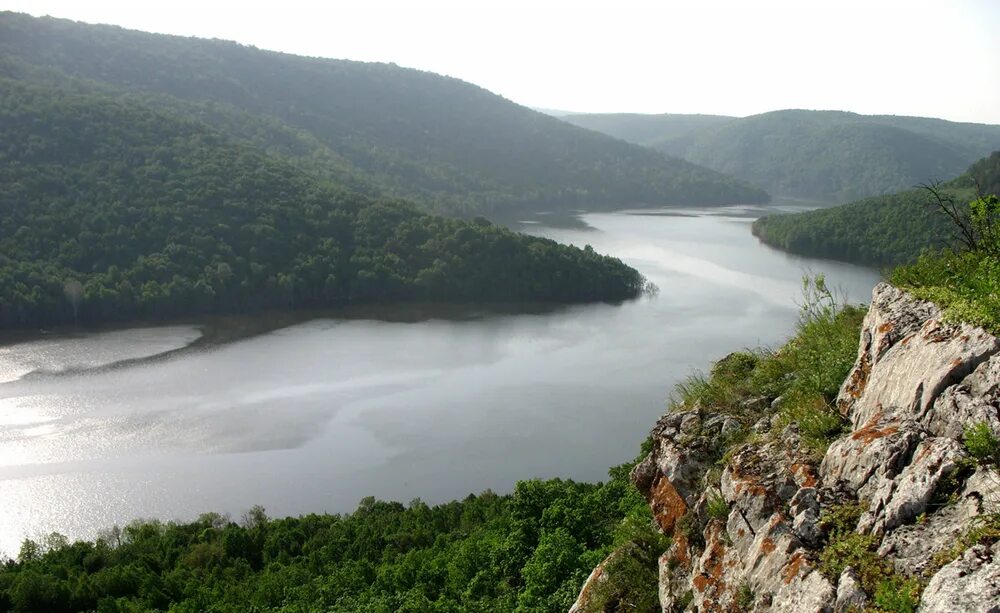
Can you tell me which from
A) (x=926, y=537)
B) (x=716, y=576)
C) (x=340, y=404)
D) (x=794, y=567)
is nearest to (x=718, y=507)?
(x=716, y=576)

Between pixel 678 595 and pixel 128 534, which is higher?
pixel 678 595

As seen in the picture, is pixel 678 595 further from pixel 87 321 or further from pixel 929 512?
pixel 87 321

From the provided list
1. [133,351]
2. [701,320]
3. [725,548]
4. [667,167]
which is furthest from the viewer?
[667,167]

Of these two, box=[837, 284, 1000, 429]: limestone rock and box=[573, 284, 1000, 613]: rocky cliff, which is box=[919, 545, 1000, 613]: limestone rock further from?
box=[837, 284, 1000, 429]: limestone rock

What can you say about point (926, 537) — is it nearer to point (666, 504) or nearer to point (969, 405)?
point (969, 405)

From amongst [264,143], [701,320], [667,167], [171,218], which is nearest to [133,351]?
[171,218]

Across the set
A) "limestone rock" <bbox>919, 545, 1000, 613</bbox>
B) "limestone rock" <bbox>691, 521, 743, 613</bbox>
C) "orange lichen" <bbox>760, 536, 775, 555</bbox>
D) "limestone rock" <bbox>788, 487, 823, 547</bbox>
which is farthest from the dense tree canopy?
"limestone rock" <bbox>919, 545, 1000, 613</bbox>
